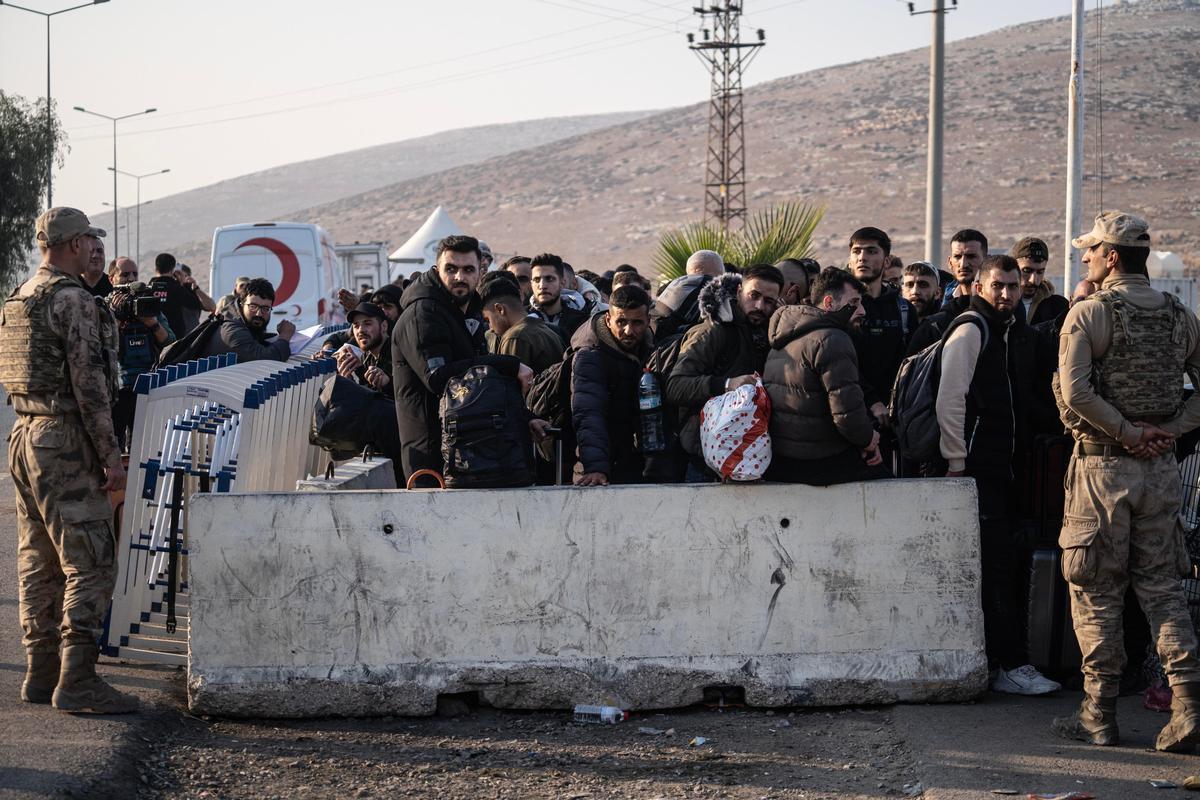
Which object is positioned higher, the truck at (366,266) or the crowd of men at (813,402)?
the truck at (366,266)

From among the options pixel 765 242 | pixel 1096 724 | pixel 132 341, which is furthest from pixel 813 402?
pixel 765 242

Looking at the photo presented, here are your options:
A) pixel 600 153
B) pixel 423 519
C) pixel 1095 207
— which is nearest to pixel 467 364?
pixel 423 519

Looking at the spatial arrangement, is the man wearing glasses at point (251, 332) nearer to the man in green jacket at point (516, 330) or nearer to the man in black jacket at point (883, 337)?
the man in green jacket at point (516, 330)

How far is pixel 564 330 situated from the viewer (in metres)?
9.93

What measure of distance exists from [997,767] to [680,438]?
7.09 feet

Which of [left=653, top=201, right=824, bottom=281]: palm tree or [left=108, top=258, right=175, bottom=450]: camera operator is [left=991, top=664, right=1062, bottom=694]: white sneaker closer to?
[left=108, top=258, right=175, bottom=450]: camera operator

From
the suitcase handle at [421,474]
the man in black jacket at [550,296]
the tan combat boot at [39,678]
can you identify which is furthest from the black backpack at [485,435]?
the man in black jacket at [550,296]

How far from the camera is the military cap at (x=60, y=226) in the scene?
6344mm

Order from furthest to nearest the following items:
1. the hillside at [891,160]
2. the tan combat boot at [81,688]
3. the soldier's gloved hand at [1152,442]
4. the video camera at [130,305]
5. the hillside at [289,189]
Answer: the hillside at [289,189] < the hillside at [891,160] < the video camera at [130,305] < the tan combat boot at [81,688] < the soldier's gloved hand at [1152,442]

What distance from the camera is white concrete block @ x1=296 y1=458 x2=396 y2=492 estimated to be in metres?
6.98

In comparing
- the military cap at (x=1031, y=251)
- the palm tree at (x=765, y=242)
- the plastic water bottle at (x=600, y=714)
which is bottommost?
the plastic water bottle at (x=600, y=714)

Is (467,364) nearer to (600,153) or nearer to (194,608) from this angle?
(194,608)

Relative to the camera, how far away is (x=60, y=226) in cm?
634

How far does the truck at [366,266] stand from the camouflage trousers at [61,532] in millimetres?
29967
